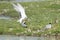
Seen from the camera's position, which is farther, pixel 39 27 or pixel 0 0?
pixel 0 0

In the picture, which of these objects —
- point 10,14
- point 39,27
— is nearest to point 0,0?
point 10,14

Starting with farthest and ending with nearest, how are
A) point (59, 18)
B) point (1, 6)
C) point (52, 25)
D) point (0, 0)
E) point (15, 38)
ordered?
point (0, 0)
point (1, 6)
point (59, 18)
point (52, 25)
point (15, 38)

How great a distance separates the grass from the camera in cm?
2078

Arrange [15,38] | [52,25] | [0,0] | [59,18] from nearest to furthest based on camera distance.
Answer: [15,38]
[52,25]
[59,18]
[0,0]

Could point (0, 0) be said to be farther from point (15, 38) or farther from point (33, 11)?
point (15, 38)

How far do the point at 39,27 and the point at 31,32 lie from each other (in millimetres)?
1317

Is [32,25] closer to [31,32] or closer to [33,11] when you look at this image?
[31,32]

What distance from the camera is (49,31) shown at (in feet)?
67.0

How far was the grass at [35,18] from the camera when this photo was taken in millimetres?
20777

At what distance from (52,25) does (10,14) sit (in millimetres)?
6568

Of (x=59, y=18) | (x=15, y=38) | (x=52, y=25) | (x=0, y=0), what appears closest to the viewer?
(x=15, y=38)

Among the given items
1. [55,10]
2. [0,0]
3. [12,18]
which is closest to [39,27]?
→ [12,18]

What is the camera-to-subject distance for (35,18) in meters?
24.7

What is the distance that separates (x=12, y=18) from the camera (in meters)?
25.6
